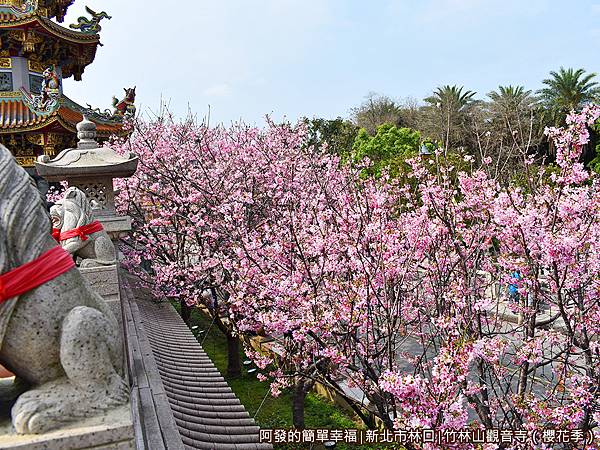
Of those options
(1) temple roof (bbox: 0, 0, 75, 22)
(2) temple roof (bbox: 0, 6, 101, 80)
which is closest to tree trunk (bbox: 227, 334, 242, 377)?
(2) temple roof (bbox: 0, 6, 101, 80)

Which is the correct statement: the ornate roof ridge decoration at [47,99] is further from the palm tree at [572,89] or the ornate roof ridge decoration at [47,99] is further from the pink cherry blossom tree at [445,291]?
the palm tree at [572,89]

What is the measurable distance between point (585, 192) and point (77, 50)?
17.8 metres

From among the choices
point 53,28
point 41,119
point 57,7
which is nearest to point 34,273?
point 41,119

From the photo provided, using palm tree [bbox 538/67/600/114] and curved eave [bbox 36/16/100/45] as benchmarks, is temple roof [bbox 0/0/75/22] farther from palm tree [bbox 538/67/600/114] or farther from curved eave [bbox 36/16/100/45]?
palm tree [bbox 538/67/600/114]

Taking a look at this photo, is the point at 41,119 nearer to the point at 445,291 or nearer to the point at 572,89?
the point at 445,291

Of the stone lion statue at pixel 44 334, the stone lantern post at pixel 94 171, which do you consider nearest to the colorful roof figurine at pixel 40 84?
the stone lantern post at pixel 94 171

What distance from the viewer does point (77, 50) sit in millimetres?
17766

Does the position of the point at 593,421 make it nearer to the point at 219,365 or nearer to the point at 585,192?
the point at 585,192

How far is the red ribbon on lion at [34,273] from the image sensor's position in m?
2.18

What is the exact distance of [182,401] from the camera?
5.43 metres

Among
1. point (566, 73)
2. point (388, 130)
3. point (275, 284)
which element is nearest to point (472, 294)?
point (275, 284)

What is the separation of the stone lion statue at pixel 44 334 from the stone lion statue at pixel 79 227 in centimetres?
360

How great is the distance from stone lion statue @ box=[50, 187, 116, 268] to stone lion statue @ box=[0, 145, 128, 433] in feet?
11.8

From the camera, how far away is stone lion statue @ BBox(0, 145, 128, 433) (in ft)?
7.33
